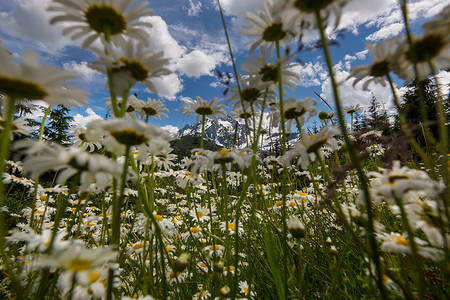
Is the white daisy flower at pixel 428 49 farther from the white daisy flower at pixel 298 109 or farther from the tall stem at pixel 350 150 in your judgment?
the white daisy flower at pixel 298 109

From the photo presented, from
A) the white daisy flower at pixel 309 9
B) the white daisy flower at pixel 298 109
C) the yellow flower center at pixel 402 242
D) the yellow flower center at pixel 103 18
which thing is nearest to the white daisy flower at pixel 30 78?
the yellow flower center at pixel 103 18

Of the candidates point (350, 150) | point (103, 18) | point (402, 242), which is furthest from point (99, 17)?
point (402, 242)

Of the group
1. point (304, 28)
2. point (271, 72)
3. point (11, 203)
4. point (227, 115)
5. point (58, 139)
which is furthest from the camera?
point (58, 139)

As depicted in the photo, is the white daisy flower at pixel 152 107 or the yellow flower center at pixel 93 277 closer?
the yellow flower center at pixel 93 277

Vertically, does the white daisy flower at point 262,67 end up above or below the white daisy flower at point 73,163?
above

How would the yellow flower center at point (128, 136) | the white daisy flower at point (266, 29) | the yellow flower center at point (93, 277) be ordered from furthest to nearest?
the white daisy flower at point (266, 29) → the yellow flower center at point (93, 277) → the yellow flower center at point (128, 136)

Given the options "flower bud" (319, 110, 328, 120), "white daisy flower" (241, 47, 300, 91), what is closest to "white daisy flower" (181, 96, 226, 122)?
"white daisy flower" (241, 47, 300, 91)

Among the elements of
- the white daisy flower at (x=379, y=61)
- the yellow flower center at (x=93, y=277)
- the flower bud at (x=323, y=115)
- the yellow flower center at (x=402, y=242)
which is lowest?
the yellow flower center at (x=93, y=277)

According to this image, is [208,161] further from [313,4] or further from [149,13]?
[313,4]

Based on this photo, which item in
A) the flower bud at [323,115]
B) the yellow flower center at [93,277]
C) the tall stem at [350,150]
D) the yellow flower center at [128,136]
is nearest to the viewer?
the tall stem at [350,150]

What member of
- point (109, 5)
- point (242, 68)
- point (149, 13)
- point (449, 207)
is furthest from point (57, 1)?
point (449, 207)

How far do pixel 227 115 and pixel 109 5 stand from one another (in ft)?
4.36

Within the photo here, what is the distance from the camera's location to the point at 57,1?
0.82 m

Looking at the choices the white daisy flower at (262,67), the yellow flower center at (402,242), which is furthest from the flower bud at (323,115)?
the yellow flower center at (402,242)
